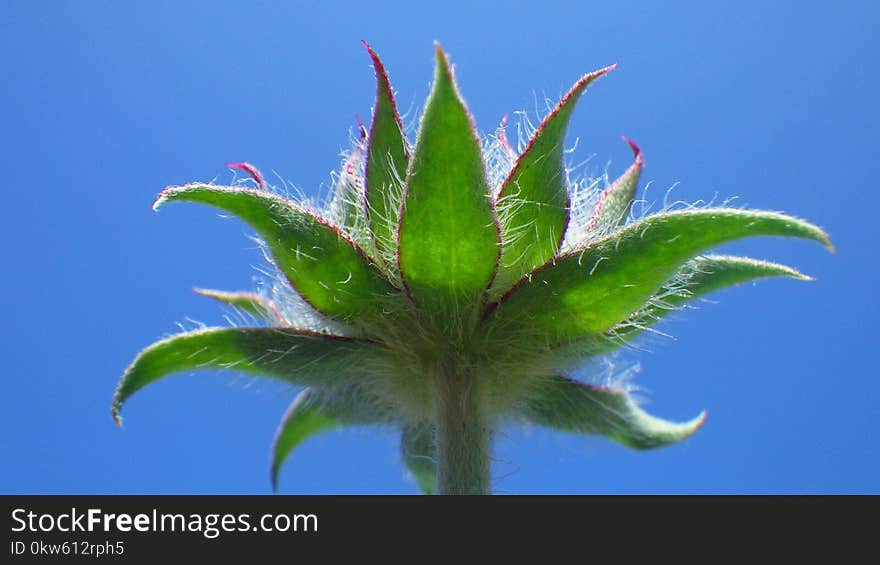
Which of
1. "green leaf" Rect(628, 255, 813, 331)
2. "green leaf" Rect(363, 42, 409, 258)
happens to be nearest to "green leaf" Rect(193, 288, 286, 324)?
"green leaf" Rect(363, 42, 409, 258)

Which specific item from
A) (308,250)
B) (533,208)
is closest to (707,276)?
(533,208)

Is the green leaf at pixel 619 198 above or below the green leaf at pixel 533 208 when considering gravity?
above

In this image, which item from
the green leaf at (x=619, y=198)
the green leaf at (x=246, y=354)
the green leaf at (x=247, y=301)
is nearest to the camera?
the green leaf at (x=246, y=354)

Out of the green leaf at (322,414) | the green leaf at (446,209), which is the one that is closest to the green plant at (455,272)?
the green leaf at (446,209)

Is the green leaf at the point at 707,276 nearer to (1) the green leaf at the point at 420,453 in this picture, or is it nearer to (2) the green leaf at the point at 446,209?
(2) the green leaf at the point at 446,209

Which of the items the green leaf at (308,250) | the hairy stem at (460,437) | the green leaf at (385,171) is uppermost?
the green leaf at (385,171)

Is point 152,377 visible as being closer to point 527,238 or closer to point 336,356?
point 336,356

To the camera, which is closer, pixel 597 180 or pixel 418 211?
pixel 418 211

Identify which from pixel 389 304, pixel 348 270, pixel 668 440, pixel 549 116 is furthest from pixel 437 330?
pixel 668 440
